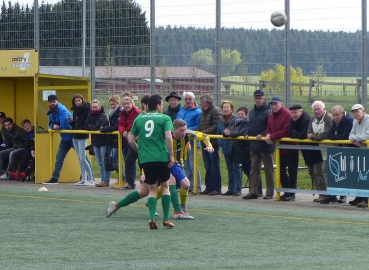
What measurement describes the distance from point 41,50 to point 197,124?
645cm

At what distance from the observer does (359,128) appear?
13.3 meters

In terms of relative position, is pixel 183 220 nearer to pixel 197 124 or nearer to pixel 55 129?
pixel 197 124

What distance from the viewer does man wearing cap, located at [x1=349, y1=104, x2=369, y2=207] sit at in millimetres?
13211

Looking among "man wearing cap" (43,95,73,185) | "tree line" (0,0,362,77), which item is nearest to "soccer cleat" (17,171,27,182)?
"man wearing cap" (43,95,73,185)

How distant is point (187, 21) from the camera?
59.5ft

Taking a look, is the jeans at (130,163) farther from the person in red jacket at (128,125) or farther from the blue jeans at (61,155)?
the blue jeans at (61,155)

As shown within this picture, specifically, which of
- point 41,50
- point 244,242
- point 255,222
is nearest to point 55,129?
point 41,50

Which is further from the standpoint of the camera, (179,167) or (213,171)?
(213,171)

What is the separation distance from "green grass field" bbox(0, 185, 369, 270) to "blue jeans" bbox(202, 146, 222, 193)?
758 millimetres

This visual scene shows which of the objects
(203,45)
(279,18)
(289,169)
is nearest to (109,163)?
(203,45)

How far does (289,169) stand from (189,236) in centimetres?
450

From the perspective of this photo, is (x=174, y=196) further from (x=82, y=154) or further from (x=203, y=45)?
(x=203, y=45)

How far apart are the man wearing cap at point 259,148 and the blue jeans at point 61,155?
426 centimetres

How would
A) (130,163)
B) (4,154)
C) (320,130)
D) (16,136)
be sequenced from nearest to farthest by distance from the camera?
(320,130) < (130,163) < (16,136) < (4,154)
